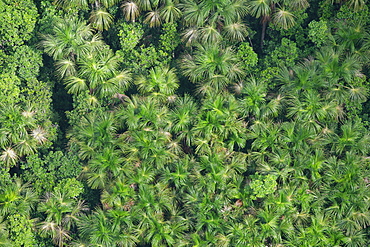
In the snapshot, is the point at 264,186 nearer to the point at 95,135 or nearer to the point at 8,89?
the point at 95,135

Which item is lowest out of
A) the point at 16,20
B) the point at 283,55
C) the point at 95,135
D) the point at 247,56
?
the point at 95,135

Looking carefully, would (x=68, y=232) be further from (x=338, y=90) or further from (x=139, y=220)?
(x=338, y=90)

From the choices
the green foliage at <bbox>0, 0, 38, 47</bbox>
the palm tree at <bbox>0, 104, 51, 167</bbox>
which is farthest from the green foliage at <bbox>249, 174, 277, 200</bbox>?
the green foliage at <bbox>0, 0, 38, 47</bbox>

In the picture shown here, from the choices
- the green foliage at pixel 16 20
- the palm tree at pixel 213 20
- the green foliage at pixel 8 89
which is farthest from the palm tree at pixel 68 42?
the palm tree at pixel 213 20

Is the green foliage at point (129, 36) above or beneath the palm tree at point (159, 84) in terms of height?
above

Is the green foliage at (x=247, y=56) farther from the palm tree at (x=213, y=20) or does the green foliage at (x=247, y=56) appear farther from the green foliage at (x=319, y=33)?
the green foliage at (x=319, y=33)

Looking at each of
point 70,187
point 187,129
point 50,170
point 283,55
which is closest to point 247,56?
point 283,55

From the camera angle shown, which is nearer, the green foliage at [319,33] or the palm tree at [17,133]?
the palm tree at [17,133]
